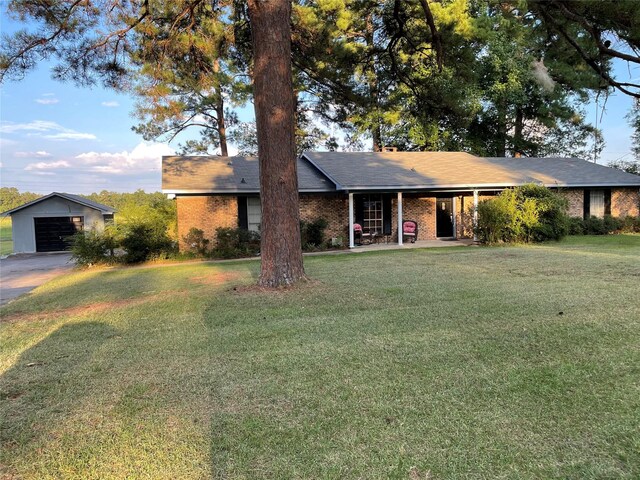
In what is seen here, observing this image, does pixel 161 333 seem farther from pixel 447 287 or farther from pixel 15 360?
pixel 447 287

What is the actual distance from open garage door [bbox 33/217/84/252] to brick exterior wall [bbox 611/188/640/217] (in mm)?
28801

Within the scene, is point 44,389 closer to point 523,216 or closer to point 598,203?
point 523,216

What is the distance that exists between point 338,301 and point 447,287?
2133 millimetres

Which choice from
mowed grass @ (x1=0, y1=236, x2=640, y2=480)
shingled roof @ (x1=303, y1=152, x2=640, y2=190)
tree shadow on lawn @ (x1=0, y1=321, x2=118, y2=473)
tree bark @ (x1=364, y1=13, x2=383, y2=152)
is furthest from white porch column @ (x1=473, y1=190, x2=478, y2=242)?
tree shadow on lawn @ (x1=0, y1=321, x2=118, y2=473)

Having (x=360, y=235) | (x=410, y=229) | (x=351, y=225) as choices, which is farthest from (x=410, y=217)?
(x=351, y=225)

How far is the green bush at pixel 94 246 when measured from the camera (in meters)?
14.1

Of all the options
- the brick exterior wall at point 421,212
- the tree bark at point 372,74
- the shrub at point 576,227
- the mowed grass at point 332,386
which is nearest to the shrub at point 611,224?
the shrub at point 576,227

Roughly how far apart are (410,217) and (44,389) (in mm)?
16520

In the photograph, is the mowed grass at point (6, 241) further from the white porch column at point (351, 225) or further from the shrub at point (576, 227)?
the shrub at point (576, 227)

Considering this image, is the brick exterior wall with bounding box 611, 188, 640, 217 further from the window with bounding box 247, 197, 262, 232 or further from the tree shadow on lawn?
the tree shadow on lawn

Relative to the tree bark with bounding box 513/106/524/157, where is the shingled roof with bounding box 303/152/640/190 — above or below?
below

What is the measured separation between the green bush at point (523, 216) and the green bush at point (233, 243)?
8633 millimetres

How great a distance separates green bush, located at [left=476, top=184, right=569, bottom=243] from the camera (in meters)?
14.6

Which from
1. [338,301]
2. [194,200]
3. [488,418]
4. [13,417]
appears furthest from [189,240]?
[488,418]
